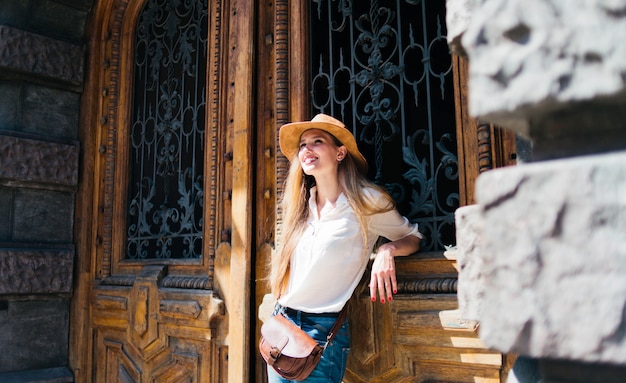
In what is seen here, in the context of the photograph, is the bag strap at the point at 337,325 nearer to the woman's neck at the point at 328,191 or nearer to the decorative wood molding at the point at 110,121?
the woman's neck at the point at 328,191

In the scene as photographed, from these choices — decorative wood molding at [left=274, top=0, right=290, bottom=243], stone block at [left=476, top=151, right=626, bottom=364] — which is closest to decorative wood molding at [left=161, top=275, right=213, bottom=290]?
decorative wood molding at [left=274, top=0, right=290, bottom=243]

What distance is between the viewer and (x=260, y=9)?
355cm

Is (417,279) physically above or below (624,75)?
below

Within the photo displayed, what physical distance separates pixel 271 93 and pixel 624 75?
8.65ft

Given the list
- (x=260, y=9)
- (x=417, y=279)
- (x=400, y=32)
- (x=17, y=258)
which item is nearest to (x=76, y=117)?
(x=17, y=258)

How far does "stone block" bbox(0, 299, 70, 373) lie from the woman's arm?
2.88m

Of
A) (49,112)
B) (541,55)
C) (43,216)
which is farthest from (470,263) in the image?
(49,112)

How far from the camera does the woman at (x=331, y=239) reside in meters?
2.48

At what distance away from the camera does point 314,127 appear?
2.69 m

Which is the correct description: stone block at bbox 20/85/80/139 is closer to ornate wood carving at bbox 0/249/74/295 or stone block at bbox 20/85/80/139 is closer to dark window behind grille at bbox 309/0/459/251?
ornate wood carving at bbox 0/249/74/295

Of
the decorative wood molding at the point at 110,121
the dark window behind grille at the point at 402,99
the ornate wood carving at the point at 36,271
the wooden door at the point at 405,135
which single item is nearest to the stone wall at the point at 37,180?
the ornate wood carving at the point at 36,271

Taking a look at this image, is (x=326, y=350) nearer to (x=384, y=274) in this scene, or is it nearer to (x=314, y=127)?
(x=384, y=274)

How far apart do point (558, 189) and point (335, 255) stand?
1.58 metres

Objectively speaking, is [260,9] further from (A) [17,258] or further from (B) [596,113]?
(B) [596,113]
